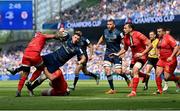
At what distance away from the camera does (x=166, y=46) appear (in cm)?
1833

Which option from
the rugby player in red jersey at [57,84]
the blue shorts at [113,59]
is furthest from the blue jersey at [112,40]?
the rugby player in red jersey at [57,84]

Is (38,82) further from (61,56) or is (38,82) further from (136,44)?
(136,44)

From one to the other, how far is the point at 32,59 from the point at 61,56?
2.65ft

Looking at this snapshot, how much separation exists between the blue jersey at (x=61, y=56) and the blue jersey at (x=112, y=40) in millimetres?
2424

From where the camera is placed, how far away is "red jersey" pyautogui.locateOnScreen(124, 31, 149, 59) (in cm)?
1766

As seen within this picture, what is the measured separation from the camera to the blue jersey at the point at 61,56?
55.5 feet

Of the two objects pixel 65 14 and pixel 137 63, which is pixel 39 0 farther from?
pixel 137 63

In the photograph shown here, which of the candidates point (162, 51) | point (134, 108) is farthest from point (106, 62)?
point (134, 108)

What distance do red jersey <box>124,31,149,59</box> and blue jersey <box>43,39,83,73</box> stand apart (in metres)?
1.62

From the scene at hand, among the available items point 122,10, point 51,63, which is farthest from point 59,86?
point 122,10

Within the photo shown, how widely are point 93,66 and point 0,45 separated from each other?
18463 millimetres

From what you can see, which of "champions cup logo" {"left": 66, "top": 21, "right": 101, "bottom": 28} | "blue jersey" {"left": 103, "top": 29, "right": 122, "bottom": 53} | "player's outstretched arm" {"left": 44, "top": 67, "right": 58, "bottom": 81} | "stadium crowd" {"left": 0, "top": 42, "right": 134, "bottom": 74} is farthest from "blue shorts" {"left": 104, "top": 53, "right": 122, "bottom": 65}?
"champions cup logo" {"left": 66, "top": 21, "right": 101, "bottom": 28}

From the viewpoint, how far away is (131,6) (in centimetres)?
5212

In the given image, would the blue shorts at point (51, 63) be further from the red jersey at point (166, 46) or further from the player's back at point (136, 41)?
the red jersey at point (166, 46)
